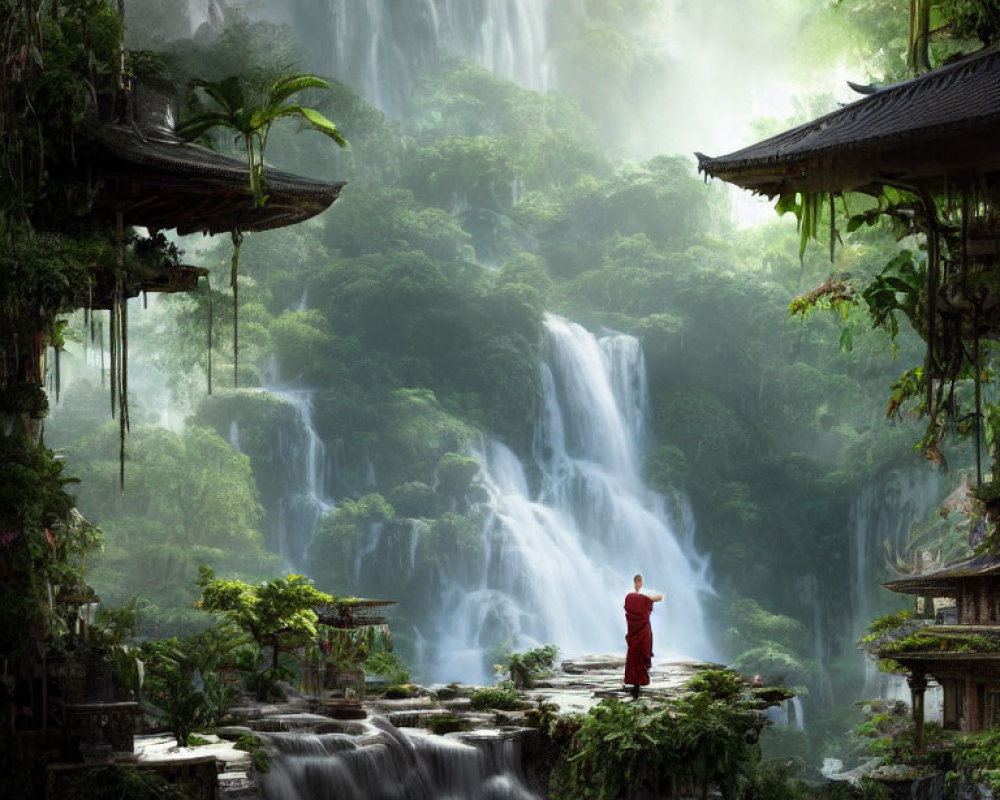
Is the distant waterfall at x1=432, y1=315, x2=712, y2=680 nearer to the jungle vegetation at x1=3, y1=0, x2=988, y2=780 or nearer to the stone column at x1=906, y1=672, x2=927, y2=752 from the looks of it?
the jungle vegetation at x1=3, y1=0, x2=988, y2=780

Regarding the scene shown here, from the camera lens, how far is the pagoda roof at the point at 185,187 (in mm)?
16016

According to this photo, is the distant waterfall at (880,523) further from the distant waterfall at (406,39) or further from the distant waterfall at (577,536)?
the distant waterfall at (406,39)

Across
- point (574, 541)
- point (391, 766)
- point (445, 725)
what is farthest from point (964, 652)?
point (574, 541)

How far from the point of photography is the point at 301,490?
49.2 meters

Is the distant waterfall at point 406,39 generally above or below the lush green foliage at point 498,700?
above

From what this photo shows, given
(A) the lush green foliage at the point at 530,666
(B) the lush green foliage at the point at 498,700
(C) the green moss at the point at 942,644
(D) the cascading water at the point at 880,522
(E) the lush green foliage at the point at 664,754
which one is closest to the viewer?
(E) the lush green foliage at the point at 664,754

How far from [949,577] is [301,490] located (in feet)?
91.8

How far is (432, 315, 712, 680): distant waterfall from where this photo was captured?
4628 cm

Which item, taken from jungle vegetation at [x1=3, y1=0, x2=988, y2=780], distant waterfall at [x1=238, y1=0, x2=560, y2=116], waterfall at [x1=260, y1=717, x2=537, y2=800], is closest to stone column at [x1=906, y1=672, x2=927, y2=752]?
waterfall at [x1=260, y1=717, x2=537, y2=800]

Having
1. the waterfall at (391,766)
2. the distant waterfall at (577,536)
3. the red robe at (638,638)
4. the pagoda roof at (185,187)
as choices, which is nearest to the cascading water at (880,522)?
the distant waterfall at (577,536)

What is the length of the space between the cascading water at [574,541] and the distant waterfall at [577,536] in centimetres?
5

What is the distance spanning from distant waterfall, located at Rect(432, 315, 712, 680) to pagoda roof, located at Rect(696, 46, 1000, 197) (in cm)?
3424

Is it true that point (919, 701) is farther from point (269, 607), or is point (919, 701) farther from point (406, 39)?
point (406, 39)

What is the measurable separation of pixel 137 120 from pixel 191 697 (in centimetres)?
702
